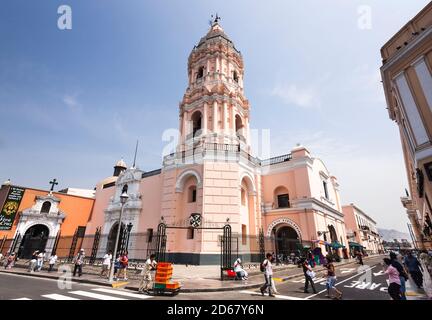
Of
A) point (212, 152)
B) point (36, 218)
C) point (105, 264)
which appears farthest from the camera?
point (36, 218)

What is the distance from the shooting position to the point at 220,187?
57.4 feet

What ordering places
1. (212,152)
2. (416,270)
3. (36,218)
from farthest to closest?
(36,218) < (212,152) < (416,270)

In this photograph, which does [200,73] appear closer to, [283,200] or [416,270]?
[283,200]

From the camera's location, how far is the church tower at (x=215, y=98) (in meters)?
21.1

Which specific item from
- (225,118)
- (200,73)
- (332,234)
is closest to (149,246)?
(225,118)

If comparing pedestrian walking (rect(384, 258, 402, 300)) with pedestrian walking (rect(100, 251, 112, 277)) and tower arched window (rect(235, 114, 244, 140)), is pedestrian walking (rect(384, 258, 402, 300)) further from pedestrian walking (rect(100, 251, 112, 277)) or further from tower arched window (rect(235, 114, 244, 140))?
tower arched window (rect(235, 114, 244, 140))

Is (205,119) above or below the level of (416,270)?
above

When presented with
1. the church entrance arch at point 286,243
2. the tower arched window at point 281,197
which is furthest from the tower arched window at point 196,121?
the church entrance arch at point 286,243

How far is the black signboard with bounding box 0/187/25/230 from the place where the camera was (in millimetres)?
23269

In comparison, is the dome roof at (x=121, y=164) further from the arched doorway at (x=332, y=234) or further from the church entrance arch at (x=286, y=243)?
the arched doorway at (x=332, y=234)

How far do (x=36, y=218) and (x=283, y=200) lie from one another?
2874cm

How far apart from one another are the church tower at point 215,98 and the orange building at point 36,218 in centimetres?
1663
